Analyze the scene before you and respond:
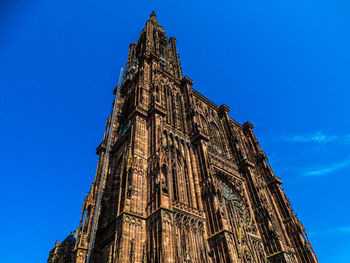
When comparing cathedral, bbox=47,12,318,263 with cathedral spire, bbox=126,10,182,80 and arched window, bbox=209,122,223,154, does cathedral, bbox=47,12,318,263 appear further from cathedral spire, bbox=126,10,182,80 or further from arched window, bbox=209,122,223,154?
cathedral spire, bbox=126,10,182,80

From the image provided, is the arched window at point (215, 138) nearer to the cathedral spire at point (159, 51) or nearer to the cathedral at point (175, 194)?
the cathedral at point (175, 194)

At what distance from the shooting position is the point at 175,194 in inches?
796

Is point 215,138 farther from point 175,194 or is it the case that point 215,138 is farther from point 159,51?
point 159,51

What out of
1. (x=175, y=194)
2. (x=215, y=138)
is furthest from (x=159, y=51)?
(x=175, y=194)

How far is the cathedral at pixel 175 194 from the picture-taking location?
16344mm

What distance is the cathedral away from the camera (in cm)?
1634

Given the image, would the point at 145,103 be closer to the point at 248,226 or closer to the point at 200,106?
the point at 200,106

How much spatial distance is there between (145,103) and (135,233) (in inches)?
534

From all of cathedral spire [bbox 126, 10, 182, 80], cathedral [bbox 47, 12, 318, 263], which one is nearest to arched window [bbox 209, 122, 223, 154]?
cathedral [bbox 47, 12, 318, 263]

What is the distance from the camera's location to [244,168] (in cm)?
2959

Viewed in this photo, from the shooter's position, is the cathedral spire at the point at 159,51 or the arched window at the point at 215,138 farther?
the cathedral spire at the point at 159,51

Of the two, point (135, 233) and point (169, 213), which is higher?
point (169, 213)

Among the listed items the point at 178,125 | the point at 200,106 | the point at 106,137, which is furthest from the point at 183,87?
the point at 106,137

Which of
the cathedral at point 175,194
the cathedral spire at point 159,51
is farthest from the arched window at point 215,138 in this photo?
the cathedral spire at point 159,51
